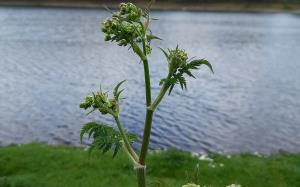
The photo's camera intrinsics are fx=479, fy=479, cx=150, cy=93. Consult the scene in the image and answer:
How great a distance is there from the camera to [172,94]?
45.8 meters

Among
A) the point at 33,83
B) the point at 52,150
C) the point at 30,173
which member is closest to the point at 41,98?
the point at 33,83

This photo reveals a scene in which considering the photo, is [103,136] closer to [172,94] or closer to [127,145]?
[127,145]

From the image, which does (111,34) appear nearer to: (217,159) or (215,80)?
(217,159)

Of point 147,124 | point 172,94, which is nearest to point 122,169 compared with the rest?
point 147,124

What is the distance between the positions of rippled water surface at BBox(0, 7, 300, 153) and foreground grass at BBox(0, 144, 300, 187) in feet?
19.2

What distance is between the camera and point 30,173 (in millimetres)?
21109

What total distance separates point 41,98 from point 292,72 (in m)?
30.9

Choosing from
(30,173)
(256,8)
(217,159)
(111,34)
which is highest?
(256,8)

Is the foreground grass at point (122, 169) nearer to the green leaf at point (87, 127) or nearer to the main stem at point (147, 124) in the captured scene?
the green leaf at point (87, 127)

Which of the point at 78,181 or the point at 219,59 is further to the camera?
the point at 219,59

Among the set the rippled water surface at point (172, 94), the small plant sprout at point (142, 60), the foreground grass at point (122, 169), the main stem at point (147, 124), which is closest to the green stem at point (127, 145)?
the small plant sprout at point (142, 60)

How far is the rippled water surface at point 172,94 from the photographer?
33.1 meters

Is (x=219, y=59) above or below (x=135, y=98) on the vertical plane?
above

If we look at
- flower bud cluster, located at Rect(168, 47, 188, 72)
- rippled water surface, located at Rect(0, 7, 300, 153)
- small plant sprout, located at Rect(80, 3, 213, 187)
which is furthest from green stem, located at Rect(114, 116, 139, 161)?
rippled water surface, located at Rect(0, 7, 300, 153)
